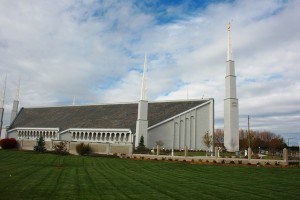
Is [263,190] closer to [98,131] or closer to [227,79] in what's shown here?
[227,79]

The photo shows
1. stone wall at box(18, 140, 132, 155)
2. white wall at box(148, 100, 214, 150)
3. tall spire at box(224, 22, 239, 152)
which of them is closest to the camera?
stone wall at box(18, 140, 132, 155)

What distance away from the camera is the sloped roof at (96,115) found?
6147 cm

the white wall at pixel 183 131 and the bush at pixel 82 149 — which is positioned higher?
the white wall at pixel 183 131

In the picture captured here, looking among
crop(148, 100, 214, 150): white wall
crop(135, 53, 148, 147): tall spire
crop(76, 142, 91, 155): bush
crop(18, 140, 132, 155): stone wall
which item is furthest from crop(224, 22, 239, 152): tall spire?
crop(76, 142, 91, 155): bush

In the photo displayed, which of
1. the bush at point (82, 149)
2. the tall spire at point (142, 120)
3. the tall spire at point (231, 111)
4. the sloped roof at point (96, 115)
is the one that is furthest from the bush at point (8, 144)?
the tall spire at point (231, 111)

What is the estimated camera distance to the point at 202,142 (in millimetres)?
57656

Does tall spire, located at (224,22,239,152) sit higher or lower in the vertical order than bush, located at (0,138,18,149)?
higher

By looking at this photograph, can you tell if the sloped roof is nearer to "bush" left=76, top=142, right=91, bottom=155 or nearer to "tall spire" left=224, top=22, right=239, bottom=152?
"tall spire" left=224, top=22, right=239, bottom=152

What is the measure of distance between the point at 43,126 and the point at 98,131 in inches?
816

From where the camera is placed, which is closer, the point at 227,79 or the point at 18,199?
the point at 18,199

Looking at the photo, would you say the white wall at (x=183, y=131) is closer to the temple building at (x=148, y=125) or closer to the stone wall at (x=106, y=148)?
the temple building at (x=148, y=125)

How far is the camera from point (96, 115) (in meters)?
72.9

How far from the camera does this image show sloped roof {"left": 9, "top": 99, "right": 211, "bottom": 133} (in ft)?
202

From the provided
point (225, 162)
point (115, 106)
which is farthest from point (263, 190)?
point (115, 106)
